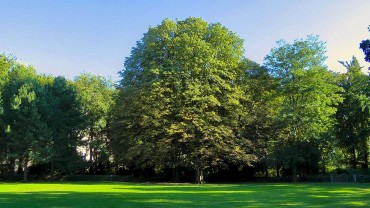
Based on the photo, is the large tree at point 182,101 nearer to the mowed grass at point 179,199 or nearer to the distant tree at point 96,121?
the distant tree at point 96,121

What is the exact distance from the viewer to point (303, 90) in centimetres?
4916

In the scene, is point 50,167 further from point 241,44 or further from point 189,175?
point 241,44

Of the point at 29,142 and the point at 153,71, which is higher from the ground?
the point at 153,71

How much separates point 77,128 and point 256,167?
26995mm

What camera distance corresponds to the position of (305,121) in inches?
1944

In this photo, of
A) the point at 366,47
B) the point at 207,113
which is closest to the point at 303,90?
the point at 207,113

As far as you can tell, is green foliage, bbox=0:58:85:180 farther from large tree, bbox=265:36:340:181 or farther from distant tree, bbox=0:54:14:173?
large tree, bbox=265:36:340:181

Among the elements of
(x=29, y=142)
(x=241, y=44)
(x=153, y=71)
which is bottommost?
(x=29, y=142)

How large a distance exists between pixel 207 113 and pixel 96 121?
24.7m

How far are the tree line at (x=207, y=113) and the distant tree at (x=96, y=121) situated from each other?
616 cm

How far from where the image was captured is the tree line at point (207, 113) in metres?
47.1

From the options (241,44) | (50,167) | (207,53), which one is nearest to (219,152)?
(207,53)

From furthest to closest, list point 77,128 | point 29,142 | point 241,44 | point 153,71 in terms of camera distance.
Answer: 1. point 77,128
2. point 241,44
3. point 29,142
4. point 153,71

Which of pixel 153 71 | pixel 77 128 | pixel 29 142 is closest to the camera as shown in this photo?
pixel 153 71
